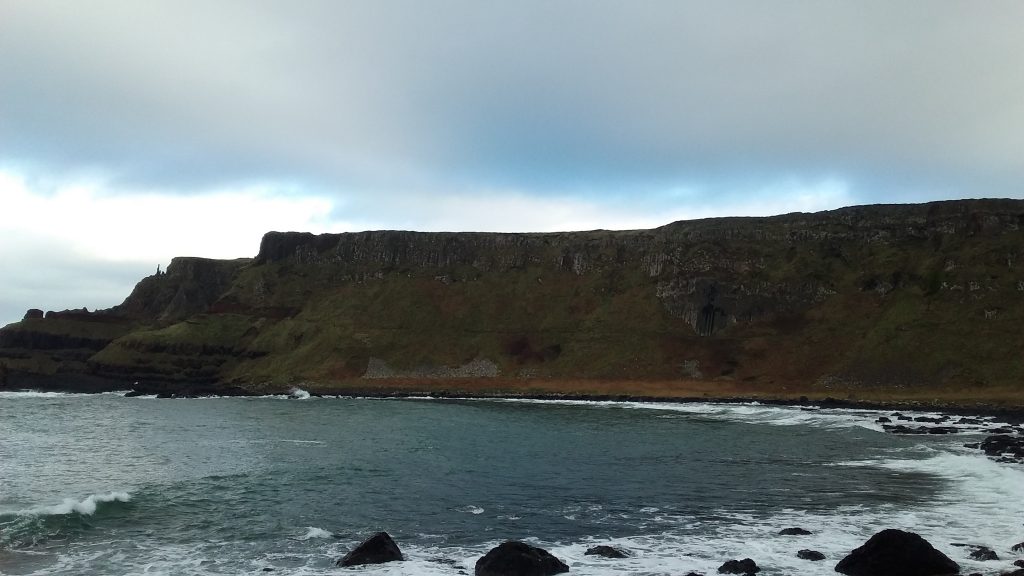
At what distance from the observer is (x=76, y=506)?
28.2m

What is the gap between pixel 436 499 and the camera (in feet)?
106

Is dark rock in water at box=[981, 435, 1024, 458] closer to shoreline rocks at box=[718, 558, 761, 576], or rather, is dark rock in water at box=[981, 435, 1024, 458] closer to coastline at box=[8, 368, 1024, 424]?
shoreline rocks at box=[718, 558, 761, 576]

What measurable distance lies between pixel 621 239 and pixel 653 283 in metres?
15.5

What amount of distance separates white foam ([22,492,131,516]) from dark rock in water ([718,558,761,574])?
2264 centimetres

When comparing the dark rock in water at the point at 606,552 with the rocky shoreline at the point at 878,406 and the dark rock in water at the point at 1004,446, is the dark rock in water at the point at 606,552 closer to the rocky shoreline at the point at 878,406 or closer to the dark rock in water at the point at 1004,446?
the rocky shoreline at the point at 878,406

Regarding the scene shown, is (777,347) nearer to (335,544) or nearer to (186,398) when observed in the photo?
(186,398)

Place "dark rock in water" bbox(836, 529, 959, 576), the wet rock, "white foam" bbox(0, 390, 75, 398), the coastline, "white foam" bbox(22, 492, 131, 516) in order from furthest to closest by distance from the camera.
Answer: "white foam" bbox(0, 390, 75, 398)
the coastline
"white foam" bbox(22, 492, 131, 516)
the wet rock
"dark rock in water" bbox(836, 529, 959, 576)

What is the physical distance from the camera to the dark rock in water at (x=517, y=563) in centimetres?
1959

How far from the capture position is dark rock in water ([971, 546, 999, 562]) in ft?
68.1

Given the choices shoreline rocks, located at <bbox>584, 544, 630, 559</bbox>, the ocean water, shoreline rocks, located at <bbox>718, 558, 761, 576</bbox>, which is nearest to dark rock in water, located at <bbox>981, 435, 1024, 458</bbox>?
the ocean water

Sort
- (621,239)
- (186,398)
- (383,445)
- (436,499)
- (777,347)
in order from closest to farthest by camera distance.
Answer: (436,499) → (383,445) → (186,398) → (777,347) → (621,239)

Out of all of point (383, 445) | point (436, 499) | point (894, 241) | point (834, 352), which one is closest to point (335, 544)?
point (436, 499)

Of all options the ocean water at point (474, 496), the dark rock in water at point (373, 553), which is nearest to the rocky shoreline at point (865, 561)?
the dark rock in water at point (373, 553)

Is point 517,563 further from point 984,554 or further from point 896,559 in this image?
point 984,554
